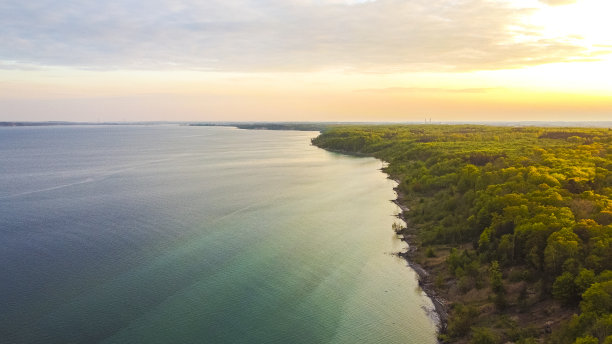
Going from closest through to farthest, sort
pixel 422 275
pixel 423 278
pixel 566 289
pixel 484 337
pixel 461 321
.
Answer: pixel 484 337 < pixel 566 289 < pixel 461 321 < pixel 423 278 < pixel 422 275

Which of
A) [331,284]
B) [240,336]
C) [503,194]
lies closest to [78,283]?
[240,336]

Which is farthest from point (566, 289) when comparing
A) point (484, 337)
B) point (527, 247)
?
point (484, 337)

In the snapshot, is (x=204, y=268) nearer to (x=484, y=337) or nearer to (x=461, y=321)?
(x=461, y=321)

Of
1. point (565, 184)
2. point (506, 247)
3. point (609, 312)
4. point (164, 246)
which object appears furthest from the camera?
point (164, 246)

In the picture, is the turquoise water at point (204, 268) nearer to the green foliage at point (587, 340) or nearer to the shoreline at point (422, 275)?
the shoreline at point (422, 275)

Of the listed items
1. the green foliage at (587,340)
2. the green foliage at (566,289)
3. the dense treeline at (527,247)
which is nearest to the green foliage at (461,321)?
the dense treeline at (527,247)

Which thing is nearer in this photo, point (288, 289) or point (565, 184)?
point (288, 289)

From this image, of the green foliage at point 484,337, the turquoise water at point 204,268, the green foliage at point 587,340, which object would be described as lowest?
the turquoise water at point 204,268

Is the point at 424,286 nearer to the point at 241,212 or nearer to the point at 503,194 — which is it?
the point at 503,194
